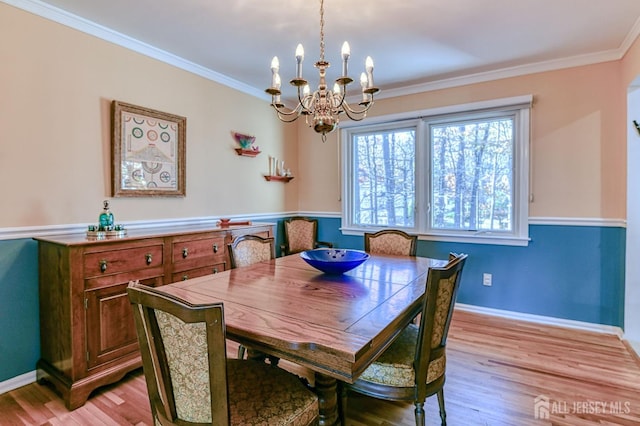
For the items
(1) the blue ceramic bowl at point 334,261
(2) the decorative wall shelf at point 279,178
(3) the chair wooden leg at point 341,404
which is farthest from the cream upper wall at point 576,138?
(3) the chair wooden leg at point 341,404

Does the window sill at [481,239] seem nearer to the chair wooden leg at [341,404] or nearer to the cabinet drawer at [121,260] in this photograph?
the chair wooden leg at [341,404]

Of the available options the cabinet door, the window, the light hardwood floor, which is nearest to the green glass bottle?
the cabinet door

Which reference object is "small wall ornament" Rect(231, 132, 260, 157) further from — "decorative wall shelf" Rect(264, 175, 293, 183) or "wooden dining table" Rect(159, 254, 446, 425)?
"wooden dining table" Rect(159, 254, 446, 425)

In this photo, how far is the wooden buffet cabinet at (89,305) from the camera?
1956mm

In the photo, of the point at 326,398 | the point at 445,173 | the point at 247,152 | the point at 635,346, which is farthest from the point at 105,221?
the point at 635,346

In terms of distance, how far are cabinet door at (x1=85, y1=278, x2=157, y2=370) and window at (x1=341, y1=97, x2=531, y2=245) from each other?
268cm

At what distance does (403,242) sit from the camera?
275cm

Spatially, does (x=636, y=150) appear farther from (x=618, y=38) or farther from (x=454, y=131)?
(x=454, y=131)

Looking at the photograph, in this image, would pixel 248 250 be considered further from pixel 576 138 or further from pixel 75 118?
pixel 576 138

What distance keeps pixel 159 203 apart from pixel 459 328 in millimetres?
2970

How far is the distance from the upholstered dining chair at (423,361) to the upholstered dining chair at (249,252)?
0.93m

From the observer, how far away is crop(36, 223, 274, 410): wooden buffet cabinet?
6.42ft

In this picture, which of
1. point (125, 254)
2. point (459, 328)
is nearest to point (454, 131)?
point (459, 328)

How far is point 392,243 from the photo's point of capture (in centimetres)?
280
